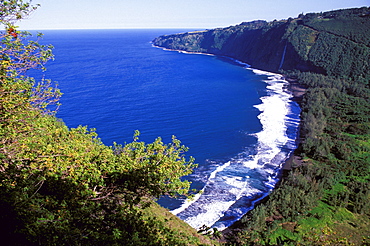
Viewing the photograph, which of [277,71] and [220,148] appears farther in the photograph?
[277,71]

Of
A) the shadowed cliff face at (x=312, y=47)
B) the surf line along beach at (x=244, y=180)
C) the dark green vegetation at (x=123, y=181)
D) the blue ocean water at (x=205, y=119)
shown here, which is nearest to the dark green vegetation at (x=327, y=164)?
the dark green vegetation at (x=123, y=181)

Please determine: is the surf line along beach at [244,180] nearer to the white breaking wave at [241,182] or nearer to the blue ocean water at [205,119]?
the white breaking wave at [241,182]

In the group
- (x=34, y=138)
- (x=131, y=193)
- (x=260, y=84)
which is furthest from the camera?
(x=260, y=84)

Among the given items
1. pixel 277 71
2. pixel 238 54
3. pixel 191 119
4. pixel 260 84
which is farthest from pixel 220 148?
pixel 238 54

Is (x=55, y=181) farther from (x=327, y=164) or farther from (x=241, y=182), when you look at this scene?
(x=327, y=164)

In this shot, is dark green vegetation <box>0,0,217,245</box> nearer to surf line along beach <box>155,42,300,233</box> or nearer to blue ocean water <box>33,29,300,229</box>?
surf line along beach <box>155,42,300,233</box>

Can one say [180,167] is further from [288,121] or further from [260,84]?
[260,84]

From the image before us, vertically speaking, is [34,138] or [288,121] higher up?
[34,138]
